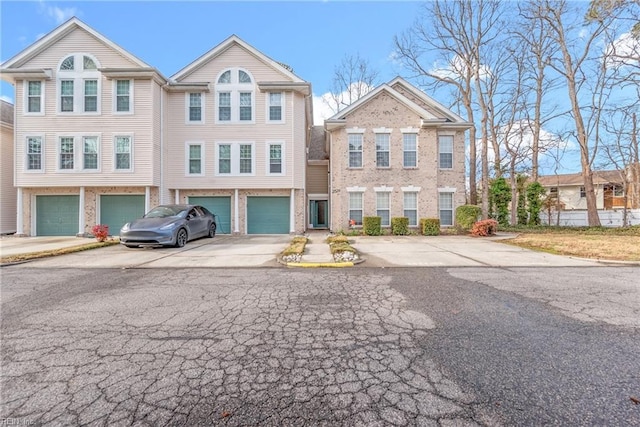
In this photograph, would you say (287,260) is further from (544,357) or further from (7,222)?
(7,222)

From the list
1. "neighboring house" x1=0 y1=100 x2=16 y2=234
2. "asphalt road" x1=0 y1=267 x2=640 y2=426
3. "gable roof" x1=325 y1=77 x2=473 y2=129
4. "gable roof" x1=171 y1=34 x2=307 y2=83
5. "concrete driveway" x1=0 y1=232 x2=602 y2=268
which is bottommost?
"asphalt road" x1=0 y1=267 x2=640 y2=426

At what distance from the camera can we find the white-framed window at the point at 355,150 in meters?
15.8

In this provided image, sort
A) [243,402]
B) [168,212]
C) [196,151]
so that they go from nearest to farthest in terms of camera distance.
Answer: [243,402] < [168,212] < [196,151]

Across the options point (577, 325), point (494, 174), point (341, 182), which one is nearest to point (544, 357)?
point (577, 325)

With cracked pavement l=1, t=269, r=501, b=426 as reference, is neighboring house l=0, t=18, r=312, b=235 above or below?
above

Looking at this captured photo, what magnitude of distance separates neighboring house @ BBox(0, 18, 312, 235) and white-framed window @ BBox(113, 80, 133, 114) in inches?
2.0

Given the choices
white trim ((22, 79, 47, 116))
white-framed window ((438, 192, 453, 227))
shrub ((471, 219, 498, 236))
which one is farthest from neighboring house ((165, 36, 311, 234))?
shrub ((471, 219, 498, 236))

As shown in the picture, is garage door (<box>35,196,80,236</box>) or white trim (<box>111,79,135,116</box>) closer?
white trim (<box>111,79,135,116</box>)

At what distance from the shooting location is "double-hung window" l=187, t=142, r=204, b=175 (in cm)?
1550

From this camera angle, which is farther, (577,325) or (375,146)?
(375,146)

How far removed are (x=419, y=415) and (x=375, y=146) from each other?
49.1 ft

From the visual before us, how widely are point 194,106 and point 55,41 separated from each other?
7.42m

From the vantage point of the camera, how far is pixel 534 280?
18.7 feet

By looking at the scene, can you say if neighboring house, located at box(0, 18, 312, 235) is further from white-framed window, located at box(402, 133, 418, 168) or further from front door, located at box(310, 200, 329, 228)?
white-framed window, located at box(402, 133, 418, 168)
